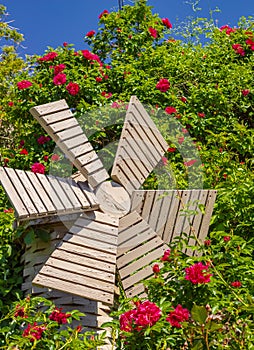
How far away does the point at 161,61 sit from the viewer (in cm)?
729

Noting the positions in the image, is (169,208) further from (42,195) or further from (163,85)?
(163,85)

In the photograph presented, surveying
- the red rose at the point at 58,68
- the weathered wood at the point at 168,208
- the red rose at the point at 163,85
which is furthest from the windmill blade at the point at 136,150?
the red rose at the point at 58,68

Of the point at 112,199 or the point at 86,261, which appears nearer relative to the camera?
the point at 86,261

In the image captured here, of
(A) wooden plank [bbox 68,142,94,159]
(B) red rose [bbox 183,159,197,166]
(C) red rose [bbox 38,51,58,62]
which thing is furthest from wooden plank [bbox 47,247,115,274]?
(C) red rose [bbox 38,51,58,62]

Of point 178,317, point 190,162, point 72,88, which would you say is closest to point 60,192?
point 178,317

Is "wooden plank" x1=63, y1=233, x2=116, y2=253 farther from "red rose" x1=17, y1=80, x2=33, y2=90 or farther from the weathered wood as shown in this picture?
"red rose" x1=17, y1=80, x2=33, y2=90

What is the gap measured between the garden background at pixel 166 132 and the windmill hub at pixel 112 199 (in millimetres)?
567

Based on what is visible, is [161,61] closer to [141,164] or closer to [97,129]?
[97,129]

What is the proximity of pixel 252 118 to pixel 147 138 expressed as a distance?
2773 millimetres

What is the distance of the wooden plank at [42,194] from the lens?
13.1ft

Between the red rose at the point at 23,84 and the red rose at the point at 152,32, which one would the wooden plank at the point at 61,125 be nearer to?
the red rose at the point at 23,84

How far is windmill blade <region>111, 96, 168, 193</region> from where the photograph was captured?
187 inches

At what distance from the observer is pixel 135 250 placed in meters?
4.45

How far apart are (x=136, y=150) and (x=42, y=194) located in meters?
1.16
